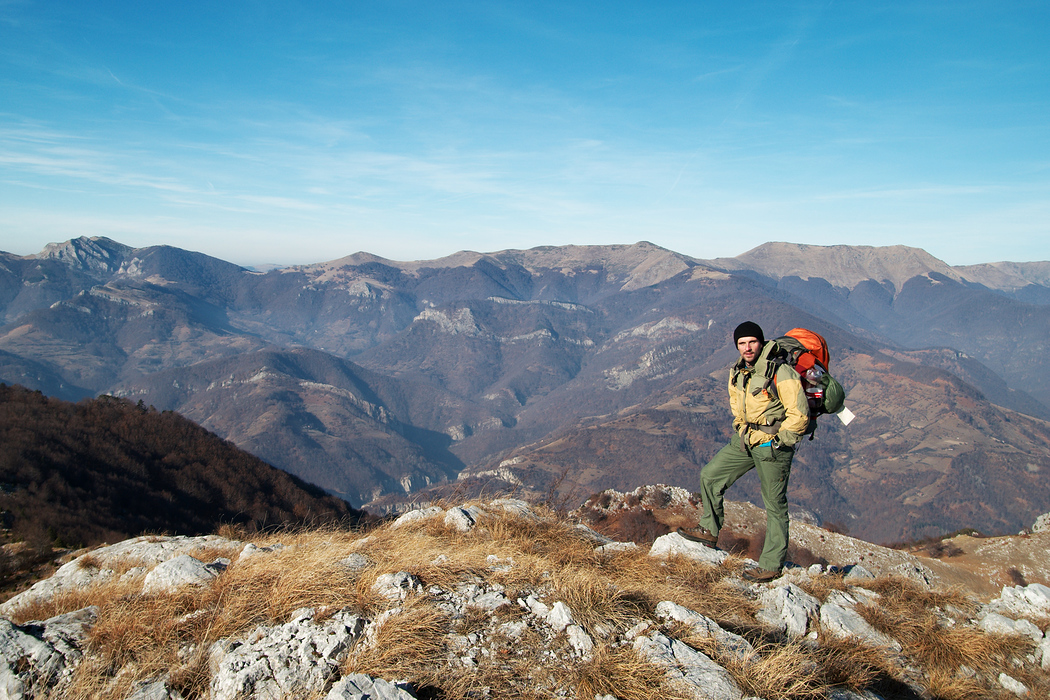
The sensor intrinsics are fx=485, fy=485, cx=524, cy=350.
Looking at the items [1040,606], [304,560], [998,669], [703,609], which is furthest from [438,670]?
[1040,606]

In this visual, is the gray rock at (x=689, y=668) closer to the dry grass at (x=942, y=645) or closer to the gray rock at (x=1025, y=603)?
the dry grass at (x=942, y=645)

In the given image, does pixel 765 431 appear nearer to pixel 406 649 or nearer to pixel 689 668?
pixel 689 668

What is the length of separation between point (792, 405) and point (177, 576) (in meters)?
7.87

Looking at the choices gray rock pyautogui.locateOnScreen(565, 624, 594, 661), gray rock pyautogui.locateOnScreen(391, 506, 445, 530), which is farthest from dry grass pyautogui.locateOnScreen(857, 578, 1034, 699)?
gray rock pyautogui.locateOnScreen(391, 506, 445, 530)

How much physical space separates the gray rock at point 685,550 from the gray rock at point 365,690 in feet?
16.0

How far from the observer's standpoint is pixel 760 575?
7.13 meters

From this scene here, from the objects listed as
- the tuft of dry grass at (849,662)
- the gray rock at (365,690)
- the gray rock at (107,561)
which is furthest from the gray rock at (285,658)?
the tuft of dry grass at (849,662)

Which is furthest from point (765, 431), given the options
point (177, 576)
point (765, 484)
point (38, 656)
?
point (38, 656)

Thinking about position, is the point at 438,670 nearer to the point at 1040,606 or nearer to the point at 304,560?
the point at 304,560

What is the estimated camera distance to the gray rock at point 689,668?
3.60 m

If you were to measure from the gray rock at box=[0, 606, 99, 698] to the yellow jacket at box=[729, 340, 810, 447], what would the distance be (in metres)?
7.41

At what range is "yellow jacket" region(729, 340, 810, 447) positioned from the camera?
637 centimetres

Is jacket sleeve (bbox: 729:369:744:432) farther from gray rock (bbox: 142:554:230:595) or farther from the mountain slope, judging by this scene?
the mountain slope

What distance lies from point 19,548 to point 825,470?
763 ft
